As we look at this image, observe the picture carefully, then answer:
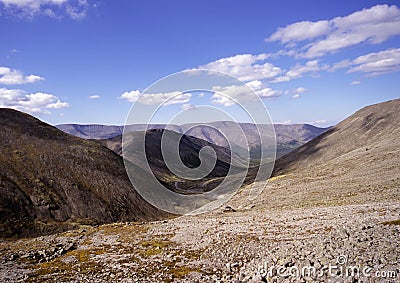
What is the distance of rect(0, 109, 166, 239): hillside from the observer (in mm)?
60406

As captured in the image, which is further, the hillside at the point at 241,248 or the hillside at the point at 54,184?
the hillside at the point at 54,184

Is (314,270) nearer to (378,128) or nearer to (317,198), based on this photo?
(317,198)

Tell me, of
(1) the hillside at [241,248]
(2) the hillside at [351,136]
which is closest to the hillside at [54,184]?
(1) the hillside at [241,248]

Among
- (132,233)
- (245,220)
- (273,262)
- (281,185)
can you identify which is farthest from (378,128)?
(273,262)

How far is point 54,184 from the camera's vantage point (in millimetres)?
72875
